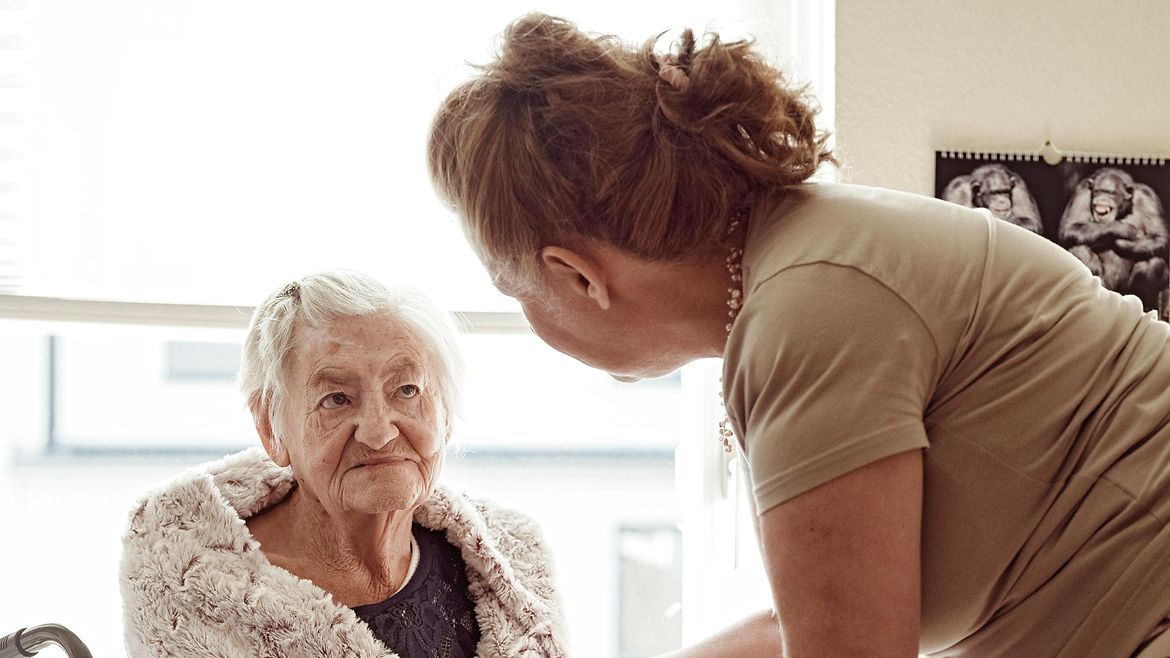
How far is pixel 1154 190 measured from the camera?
1989 millimetres

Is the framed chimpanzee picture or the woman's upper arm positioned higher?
the framed chimpanzee picture

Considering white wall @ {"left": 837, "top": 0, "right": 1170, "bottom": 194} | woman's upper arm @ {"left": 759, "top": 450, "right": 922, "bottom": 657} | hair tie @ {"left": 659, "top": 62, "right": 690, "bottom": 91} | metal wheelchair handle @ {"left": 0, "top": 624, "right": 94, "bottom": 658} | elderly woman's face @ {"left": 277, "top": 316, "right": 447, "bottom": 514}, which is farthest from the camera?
white wall @ {"left": 837, "top": 0, "right": 1170, "bottom": 194}

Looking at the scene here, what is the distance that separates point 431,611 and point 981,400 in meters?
0.93

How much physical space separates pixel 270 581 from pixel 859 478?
901 mm

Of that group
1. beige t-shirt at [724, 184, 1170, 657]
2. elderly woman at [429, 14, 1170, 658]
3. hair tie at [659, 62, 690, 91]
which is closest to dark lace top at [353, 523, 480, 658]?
elderly woman at [429, 14, 1170, 658]

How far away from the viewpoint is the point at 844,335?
0.85m

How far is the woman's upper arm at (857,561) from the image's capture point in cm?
83

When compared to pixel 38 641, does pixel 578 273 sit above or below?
above

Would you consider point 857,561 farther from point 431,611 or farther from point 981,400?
point 431,611

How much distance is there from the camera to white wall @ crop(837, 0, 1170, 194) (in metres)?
1.93

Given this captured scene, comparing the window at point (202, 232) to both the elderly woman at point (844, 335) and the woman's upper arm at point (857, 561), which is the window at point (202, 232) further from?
the woman's upper arm at point (857, 561)

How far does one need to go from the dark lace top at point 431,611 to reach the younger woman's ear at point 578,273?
68 cm

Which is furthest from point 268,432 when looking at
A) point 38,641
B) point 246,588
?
point 38,641

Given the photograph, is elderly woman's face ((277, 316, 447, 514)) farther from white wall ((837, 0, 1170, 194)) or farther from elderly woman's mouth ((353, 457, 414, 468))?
white wall ((837, 0, 1170, 194))
